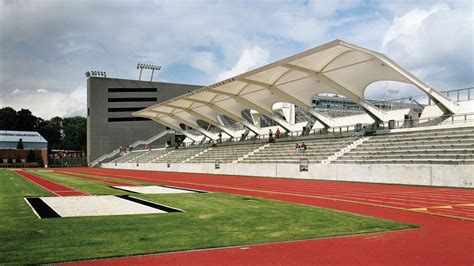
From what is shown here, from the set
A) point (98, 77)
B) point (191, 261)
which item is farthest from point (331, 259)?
point (98, 77)

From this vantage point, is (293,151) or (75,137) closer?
(293,151)

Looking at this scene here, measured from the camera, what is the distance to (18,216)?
9.02 m

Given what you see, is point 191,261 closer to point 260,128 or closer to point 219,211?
point 219,211

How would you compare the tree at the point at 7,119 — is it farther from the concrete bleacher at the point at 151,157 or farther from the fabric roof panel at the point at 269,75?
the fabric roof panel at the point at 269,75

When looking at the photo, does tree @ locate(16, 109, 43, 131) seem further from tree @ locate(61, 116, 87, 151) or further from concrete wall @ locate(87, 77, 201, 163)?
concrete wall @ locate(87, 77, 201, 163)

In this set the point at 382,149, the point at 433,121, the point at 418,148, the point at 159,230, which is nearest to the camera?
the point at 159,230

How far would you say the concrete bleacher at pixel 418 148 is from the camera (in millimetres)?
21141

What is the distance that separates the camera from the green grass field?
19.7 ft

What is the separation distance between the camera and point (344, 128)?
3647 cm

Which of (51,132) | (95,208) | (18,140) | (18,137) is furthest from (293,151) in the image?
(51,132)

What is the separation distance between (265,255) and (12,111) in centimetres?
11544

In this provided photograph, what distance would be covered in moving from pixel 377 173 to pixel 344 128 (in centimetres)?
1375

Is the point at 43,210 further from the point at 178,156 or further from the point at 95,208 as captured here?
the point at 178,156

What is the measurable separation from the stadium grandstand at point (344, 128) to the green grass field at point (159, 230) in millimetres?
13106
